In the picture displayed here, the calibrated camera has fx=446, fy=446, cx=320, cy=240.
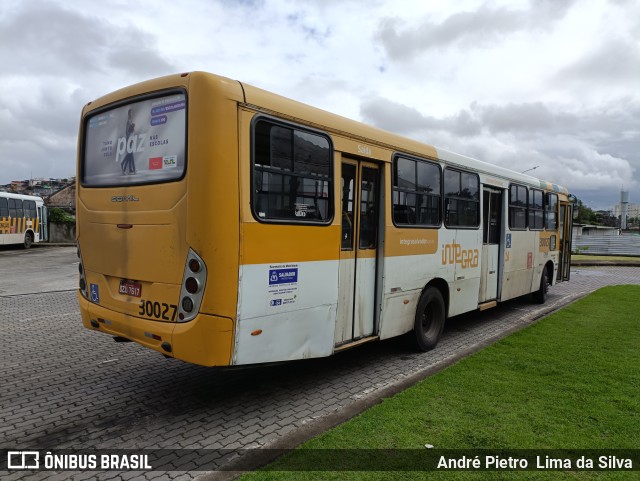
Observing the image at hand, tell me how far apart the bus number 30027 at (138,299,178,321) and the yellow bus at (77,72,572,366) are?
0.02m

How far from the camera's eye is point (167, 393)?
5148 mm

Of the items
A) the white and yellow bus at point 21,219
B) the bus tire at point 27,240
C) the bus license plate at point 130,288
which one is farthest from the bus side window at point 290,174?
the bus tire at point 27,240

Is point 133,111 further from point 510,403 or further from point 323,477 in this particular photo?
point 510,403

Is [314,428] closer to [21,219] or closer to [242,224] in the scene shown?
[242,224]

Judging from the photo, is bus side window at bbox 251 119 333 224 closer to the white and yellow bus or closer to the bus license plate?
the bus license plate

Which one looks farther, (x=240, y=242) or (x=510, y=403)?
(x=510, y=403)

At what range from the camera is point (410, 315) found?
646 cm

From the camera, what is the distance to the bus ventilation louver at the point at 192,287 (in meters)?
3.95

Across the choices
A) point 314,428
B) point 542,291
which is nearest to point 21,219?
point 542,291

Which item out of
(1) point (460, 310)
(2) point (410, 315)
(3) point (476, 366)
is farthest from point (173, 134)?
(1) point (460, 310)

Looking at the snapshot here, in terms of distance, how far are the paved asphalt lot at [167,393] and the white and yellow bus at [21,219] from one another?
2045cm

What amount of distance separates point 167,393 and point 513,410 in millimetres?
3753

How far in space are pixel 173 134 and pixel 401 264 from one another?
343 cm

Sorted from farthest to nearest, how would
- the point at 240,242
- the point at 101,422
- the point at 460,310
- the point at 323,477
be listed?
the point at 460,310 < the point at 101,422 < the point at 240,242 < the point at 323,477
